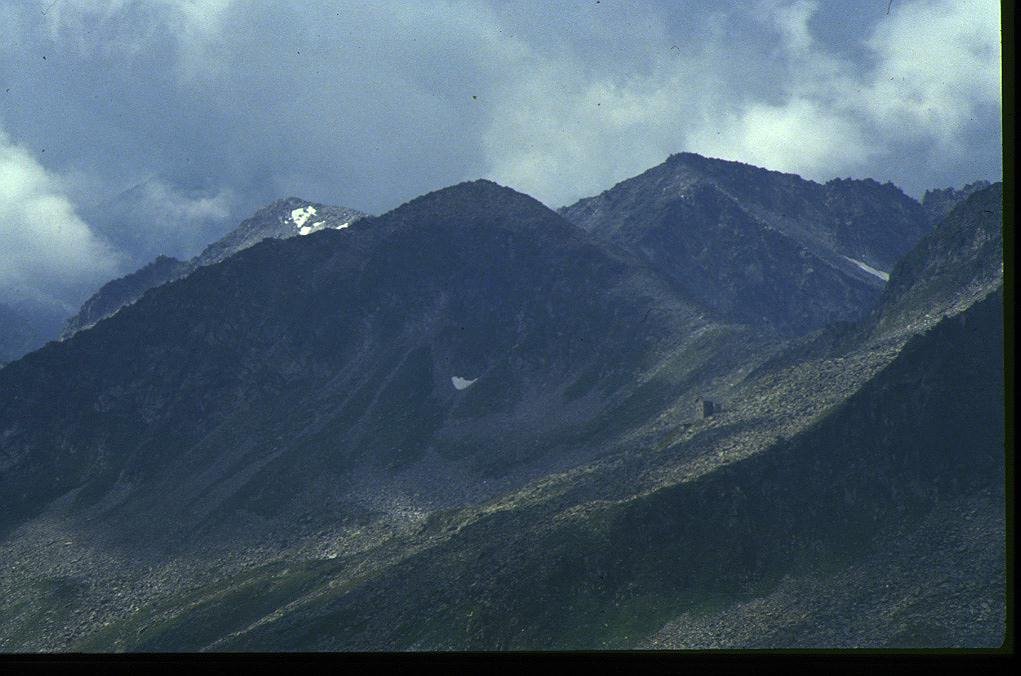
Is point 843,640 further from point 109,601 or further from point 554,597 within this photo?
point 109,601

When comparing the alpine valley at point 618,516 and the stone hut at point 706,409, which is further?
the stone hut at point 706,409

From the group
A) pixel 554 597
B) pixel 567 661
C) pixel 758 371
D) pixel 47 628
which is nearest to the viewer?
pixel 567 661

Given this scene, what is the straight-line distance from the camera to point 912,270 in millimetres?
144750

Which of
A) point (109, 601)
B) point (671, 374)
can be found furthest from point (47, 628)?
point (671, 374)

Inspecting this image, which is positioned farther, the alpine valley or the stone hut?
the stone hut

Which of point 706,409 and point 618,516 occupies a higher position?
point 706,409

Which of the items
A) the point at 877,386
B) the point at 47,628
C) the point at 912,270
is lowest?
the point at 47,628

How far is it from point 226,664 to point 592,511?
106162 millimetres

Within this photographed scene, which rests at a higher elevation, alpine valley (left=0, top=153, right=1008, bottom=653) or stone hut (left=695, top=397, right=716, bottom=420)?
stone hut (left=695, top=397, right=716, bottom=420)

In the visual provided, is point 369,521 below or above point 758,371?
below

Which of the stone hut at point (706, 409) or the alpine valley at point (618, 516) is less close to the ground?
the stone hut at point (706, 409)

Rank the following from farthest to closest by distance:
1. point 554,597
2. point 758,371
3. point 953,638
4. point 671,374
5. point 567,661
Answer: point 671,374 → point 758,371 → point 554,597 → point 953,638 → point 567,661

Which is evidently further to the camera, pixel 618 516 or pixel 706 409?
pixel 706 409

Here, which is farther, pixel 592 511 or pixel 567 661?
pixel 592 511
